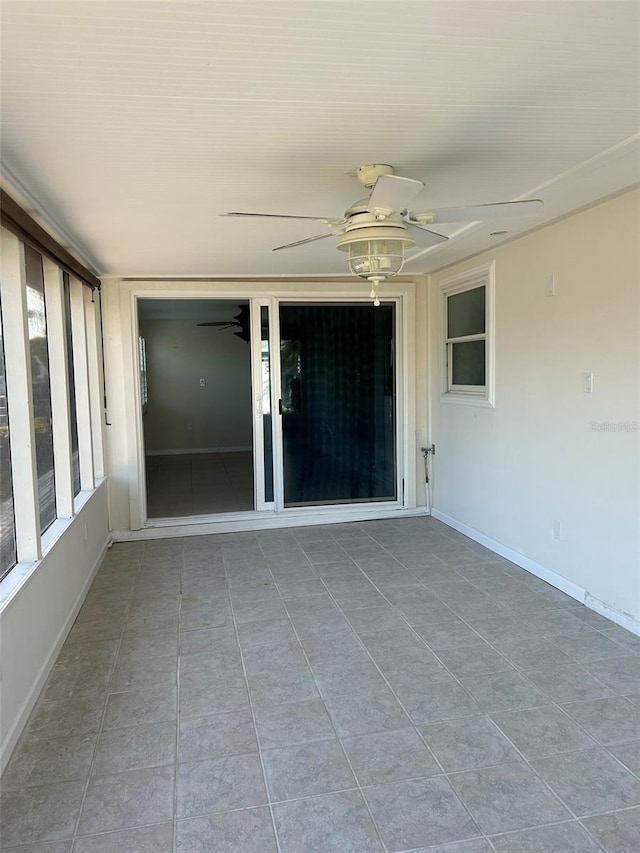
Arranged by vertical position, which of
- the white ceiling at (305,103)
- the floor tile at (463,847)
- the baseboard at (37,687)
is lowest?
the floor tile at (463,847)

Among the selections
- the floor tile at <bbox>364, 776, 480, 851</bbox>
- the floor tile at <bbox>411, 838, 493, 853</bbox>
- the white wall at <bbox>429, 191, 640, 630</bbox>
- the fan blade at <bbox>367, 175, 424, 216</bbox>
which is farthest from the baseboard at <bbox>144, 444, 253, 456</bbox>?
the floor tile at <bbox>411, 838, 493, 853</bbox>

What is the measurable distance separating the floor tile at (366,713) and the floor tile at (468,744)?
0.42ft

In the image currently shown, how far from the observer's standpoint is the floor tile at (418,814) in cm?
173

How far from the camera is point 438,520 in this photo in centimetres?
533

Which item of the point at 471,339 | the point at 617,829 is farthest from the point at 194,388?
the point at 617,829

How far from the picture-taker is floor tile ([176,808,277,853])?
5.57 feet

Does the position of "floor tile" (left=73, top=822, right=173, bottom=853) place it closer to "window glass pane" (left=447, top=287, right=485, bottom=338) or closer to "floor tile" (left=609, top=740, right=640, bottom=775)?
"floor tile" (left=609, top=740, right=640, bottom=775)

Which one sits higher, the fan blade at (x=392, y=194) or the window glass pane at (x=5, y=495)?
the fan blade at (x=392, y=194)

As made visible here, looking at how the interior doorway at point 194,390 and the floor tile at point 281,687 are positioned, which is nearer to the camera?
the floor tile at point 281,687

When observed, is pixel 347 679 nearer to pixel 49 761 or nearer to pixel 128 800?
pixel 128 800

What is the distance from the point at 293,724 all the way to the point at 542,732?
3.18 feet

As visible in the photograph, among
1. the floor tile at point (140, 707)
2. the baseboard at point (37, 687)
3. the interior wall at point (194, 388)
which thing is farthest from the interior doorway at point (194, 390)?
the floor tile at point (140, 707)

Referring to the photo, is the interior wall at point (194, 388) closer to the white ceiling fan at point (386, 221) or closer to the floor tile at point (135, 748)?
the white ceiling fan at point (386, 221)

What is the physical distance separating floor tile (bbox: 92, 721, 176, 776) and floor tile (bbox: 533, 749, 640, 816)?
1.35m
